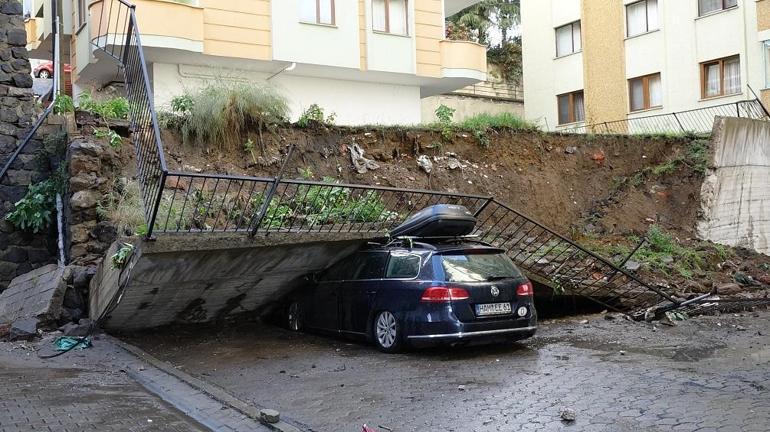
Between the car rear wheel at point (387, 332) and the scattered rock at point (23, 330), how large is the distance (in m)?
4.78

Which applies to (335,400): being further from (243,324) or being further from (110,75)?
(110,75)

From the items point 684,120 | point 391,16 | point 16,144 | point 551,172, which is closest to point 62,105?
point 16,144

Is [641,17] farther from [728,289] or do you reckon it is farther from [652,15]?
[728,289]

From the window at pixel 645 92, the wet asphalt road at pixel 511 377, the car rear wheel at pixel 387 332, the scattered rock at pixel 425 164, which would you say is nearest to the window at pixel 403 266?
the car rear wheel at pixel 387 332

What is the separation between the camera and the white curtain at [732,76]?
23781 millimetres

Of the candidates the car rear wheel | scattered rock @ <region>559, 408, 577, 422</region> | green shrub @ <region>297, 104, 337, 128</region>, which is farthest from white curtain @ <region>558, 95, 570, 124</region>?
scattered rock @ <region>559, 408, 577, 422</region>

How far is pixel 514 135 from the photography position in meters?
17.8

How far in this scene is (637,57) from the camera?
2664cm

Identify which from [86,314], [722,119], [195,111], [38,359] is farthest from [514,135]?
[38,359]

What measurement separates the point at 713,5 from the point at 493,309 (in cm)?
1979

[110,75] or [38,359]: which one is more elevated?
[110,75]

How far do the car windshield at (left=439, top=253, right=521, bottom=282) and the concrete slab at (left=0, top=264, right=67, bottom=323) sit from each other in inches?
226

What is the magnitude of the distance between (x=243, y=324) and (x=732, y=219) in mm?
12544

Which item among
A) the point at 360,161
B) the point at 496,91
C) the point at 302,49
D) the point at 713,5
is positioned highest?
the point at 713,5
